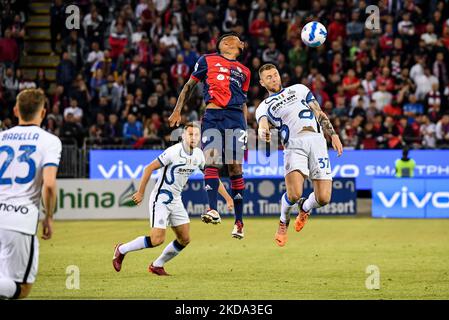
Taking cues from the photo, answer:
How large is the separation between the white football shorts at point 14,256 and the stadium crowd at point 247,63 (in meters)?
17.5

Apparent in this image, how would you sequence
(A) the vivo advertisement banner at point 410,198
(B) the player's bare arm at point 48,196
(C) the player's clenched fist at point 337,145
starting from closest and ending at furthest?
1. (B) the player's bare arm at point 48,196
2. (C) the player's clenched fist at point 337,145
3. (A) the vivo advertisement banner at point 410,198

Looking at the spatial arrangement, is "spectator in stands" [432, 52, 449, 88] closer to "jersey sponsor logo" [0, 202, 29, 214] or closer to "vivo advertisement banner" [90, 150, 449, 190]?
"vivo advertisement banner" [90, 150, 449, 190]

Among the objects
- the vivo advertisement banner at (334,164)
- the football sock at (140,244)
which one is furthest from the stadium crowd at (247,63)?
the football sock at (140,244)

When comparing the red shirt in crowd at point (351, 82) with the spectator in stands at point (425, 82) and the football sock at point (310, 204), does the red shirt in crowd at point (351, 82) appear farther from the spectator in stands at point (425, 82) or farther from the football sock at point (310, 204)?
the football sock at point (310, 204)

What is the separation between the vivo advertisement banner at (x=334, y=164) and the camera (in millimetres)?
26688

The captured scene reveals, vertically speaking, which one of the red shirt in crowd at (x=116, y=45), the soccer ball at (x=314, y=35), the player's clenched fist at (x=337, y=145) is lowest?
the player's clenched fist at (x=337, y=145)

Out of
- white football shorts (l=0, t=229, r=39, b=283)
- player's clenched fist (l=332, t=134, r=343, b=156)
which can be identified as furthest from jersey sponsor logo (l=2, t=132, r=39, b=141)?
player's clenched fist (l=332, t=134, r=343, b=156)

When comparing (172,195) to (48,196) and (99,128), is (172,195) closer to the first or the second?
(48,196)

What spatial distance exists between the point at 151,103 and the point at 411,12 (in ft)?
28.3

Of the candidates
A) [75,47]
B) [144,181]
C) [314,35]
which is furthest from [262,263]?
[75,47]

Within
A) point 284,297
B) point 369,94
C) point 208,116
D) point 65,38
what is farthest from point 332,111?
point 284,297

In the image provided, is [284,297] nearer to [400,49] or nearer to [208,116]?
[208,116]

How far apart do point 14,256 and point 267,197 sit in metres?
16.3

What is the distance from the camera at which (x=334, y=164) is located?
87.9 ft
